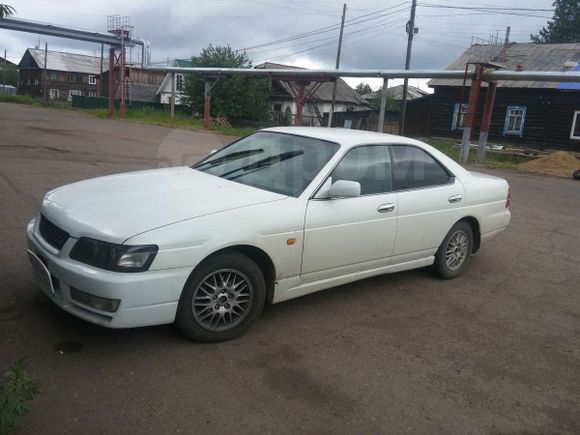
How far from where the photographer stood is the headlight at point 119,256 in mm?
3271

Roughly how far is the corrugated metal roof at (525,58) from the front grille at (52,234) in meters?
29.4

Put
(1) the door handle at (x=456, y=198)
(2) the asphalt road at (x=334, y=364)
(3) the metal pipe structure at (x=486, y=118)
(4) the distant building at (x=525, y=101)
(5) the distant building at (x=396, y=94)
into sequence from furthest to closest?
(5) the distant building at (x=396, y=94), (4) the distant building at (x=525, y=101), (3) the metal pipe structure at (x=486, y=118), (1) the door handle at (x=456, y=198), (2) the asphalt road at (x=334, y=364)

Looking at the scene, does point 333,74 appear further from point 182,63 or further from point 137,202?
point 182,63

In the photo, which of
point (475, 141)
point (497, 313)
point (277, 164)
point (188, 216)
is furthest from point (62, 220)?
point (475, 141)

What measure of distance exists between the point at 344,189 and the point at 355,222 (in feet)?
1.33

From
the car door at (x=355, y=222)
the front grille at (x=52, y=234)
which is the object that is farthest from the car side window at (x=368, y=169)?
the front grille at (x=52, y=234)

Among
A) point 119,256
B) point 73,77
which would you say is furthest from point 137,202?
point 73,77

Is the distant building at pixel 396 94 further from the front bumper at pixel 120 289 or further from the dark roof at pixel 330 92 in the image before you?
the front bumper at pixel 120 289

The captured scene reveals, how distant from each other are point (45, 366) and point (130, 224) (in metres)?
1.02

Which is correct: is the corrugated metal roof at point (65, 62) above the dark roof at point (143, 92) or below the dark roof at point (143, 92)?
above

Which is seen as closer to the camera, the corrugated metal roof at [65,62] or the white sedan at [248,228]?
the white sedan at [248,228]

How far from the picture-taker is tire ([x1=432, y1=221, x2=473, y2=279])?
5438mm

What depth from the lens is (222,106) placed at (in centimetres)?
3981

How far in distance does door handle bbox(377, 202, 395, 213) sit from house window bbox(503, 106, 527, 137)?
95.0 ft
